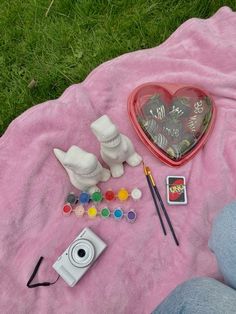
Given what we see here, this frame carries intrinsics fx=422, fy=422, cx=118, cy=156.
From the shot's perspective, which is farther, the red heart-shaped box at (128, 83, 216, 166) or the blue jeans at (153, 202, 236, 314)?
the red heart-shaped box at (128, 83, 216, 166)

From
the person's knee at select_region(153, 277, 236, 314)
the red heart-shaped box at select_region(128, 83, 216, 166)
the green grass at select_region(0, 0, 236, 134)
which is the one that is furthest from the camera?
the green grass at select_region(0, 0, 236, 134)

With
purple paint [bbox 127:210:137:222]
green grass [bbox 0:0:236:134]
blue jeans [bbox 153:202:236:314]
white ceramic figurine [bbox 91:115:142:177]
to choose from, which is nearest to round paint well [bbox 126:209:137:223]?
purple paint [bbox 127:210:137:222]

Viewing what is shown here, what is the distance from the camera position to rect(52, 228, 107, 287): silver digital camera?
44.9 inches

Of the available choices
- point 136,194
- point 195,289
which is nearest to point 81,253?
point 136,194

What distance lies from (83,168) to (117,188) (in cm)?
23

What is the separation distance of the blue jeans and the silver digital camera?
238mm

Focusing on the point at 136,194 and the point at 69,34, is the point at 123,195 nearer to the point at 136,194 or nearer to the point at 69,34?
the point at 136,194

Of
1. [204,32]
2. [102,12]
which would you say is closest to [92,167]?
[204,32]

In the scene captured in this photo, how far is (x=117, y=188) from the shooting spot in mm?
1252

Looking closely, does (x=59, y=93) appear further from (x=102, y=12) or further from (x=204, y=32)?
(x=204, y=32)

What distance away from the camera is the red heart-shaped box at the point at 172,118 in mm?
1265

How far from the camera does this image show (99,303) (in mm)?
1148

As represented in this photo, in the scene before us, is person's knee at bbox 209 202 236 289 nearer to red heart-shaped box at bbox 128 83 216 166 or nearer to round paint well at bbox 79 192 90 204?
red heart-shaped box at bbox 128 83 216 166

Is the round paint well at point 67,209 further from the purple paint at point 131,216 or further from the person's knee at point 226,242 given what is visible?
the person's knee at point 226,242
